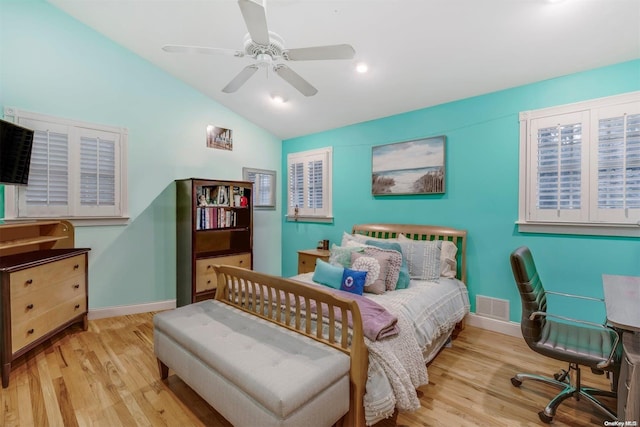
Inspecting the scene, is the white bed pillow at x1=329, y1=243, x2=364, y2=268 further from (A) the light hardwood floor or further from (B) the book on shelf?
(B) the book on shelf

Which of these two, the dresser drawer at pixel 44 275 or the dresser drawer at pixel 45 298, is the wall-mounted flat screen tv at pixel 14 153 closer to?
the dresser drawer at pixel 44 275

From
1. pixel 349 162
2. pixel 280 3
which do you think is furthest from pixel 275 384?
pixel 349 162

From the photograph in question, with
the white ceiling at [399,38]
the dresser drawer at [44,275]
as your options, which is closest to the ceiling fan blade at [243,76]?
the white ceiling at [399,38]

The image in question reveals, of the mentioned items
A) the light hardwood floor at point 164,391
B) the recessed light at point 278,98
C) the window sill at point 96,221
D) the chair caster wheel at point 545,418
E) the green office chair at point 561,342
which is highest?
the recessed light at point 278,98

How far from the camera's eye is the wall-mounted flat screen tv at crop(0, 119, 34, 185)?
2520 mm

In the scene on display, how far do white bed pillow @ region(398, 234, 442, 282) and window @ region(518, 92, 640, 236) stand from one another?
89 cm

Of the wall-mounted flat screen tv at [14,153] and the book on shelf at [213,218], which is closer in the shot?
the wall-mounted flat screen tv at [14,153]

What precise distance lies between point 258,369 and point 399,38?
9.16 ft

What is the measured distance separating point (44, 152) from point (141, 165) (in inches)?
35.4

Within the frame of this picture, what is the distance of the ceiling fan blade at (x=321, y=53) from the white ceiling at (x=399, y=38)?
0.69m

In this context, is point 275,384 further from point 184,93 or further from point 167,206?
point 184,93

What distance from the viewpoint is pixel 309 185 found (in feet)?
15.8

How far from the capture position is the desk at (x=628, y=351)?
130 centimetres

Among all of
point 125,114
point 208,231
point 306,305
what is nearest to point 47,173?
point 125,114
